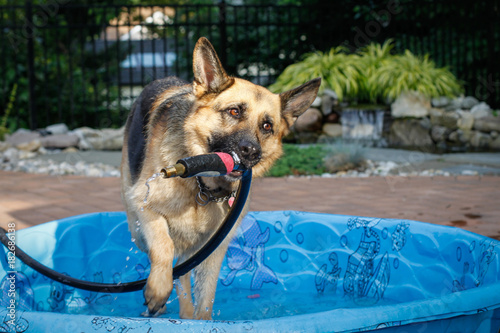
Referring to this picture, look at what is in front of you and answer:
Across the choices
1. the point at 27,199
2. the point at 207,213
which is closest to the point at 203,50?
the point at 207,213

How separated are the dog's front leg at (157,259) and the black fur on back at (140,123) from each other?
44 cm

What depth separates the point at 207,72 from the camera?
2945 millimetres

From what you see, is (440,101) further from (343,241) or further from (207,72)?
(207,72)

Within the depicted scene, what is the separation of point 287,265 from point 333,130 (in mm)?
5725

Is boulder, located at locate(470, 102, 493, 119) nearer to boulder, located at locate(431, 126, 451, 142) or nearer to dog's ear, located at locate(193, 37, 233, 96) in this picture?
boulder, located at locate(431, 126, 451, 142)

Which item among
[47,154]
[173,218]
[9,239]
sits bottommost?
[47,154]

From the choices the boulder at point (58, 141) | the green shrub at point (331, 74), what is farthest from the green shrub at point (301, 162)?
the boulder at point (58, 141)

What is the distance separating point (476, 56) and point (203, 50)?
10.6m

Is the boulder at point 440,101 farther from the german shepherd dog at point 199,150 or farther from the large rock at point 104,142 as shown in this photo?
the german shepherd dog at point 199,150

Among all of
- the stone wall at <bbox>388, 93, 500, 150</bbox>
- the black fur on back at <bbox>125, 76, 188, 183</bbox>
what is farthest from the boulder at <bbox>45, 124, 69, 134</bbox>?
the black fur on back at <bbox>125, 76, 188, 183</bbox>

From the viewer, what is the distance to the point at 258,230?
4340 millimetres

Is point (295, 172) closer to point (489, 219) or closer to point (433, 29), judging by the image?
point (489, 219)

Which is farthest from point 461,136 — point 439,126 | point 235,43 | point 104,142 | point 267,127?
point 267,127

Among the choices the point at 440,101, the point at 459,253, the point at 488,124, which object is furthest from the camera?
the point at 440,101
